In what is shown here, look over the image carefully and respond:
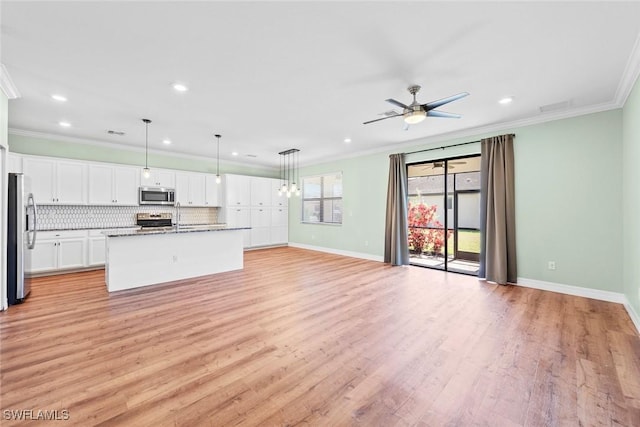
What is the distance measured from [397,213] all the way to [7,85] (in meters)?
6.32

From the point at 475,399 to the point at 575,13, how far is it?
296cm

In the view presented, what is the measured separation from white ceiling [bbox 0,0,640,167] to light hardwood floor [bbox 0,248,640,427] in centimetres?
278

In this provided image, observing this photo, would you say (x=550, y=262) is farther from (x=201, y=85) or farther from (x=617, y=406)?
(x=201, y=85)

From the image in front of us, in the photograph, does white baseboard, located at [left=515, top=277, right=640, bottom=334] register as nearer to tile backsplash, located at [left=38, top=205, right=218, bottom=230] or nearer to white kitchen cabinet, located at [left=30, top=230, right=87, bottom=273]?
tile backsplash, located at [left=38, top=205, right=218, bottom=230]

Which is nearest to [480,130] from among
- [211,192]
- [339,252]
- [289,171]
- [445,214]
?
[445,214]

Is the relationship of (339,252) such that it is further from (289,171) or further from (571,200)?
(571,200)

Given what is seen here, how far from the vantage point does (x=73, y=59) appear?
2658 mm

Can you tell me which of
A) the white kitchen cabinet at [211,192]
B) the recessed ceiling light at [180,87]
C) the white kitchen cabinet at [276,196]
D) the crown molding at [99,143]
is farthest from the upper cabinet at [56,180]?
the white kitchen cabinet at [276,196]

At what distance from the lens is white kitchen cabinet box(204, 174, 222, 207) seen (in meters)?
7.34

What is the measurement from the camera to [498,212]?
4.54 metres

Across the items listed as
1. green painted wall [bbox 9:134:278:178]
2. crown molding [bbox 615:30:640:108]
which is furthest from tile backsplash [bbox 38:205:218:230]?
crown molding [bbox 615:30:640:108]

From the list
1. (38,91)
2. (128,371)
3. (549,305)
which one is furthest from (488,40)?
(38,91)

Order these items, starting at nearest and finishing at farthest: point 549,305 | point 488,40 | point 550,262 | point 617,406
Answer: point 617,406
point 488,40
point 549,305
point 550,262

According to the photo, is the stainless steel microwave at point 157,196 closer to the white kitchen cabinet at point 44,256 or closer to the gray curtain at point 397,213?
the white kitchen cabinet at point 44,256
